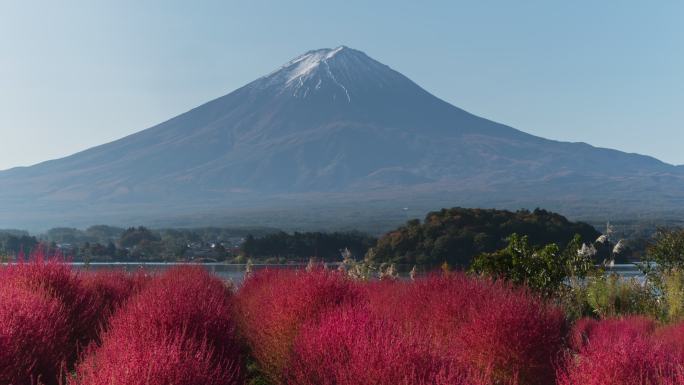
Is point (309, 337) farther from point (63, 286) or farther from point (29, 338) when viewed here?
point (63, 286)

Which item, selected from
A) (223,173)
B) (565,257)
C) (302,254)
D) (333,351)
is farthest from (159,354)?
(223,173)

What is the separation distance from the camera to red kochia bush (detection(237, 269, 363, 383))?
30.6 feet

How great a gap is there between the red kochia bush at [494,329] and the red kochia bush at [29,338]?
341cm

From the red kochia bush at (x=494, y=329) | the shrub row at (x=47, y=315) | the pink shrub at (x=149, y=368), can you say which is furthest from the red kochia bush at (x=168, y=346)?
the red kochia bush at (x=494, y=329)

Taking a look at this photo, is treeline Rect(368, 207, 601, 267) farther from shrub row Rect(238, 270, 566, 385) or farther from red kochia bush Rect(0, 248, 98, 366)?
red kochia bush Rect(0, 248, 98, 366)

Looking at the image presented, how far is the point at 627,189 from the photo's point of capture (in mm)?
170125

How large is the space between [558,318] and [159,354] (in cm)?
598

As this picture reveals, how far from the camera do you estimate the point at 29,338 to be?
25.5 ft

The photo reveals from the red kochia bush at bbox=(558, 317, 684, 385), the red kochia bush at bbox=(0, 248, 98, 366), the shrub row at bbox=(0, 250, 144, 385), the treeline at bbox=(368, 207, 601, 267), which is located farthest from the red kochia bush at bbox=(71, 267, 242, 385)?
the treeline at bbox=(368, 207, 601, 267)

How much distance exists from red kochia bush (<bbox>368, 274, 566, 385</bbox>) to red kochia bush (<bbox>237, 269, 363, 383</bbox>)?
689 mm

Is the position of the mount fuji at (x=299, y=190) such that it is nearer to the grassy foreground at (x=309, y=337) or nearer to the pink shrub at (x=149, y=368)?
the grassy foreground at (x=309, y=337)

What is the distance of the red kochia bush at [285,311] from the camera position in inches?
367

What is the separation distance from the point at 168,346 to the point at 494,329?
4.17 m

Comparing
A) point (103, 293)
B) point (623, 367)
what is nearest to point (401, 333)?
point (623, 367)
